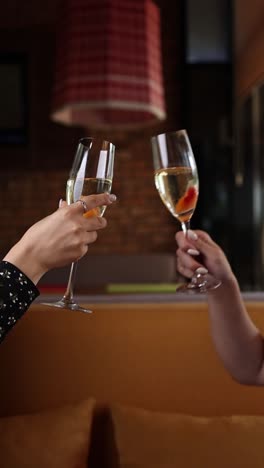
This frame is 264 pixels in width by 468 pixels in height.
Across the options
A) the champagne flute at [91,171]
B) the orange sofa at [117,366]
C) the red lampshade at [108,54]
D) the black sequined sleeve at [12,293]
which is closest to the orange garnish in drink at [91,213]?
the champagne flute at [91,171]

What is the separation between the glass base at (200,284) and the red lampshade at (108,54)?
6.25ft

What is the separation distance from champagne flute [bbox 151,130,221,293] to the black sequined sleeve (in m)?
0.31

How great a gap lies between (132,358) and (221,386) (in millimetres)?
194

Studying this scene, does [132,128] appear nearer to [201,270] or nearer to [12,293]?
[201,270]

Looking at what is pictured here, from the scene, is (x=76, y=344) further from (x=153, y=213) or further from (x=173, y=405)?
(x=153, y=213)

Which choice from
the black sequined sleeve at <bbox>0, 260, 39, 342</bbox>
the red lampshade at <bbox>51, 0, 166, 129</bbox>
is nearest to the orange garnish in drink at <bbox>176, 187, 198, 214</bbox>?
the black sequined sleeve at <bbox>0, 260, 39, 342</bbox>

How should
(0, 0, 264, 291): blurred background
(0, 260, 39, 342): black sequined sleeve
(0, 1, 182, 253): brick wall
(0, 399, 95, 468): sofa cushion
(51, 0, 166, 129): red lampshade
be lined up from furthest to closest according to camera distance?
(0, 1, 182, 253): brick wall → (0, 0, 264, 291): blurred background → (51, 0, 166, 129): red lampshade → (0, 399, 95, 468): sofa cushion → (0, 260, 39, 342): black sequined sleeve

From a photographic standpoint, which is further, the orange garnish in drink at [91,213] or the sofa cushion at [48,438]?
the sofa cushion at [48,438]

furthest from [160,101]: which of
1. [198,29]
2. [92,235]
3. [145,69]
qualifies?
[198,29]

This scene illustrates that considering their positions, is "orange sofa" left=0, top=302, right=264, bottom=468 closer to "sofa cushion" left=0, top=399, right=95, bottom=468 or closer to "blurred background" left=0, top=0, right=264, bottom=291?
"sofa cushion" left=0, top=399, right=95, bottom=468

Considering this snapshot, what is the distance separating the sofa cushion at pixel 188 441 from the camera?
4.14ft

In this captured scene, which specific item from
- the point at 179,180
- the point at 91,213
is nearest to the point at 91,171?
the point at 91,213

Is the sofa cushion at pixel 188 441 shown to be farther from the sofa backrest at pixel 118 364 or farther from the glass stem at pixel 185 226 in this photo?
the glass stem at pixel 185 226

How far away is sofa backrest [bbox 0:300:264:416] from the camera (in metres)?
1.38
